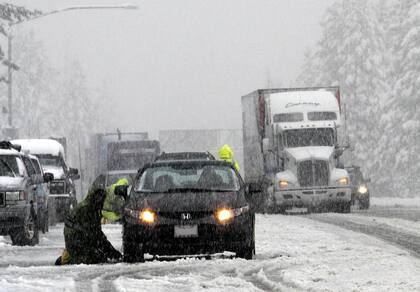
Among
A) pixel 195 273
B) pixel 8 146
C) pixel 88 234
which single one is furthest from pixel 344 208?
pixel 195 273

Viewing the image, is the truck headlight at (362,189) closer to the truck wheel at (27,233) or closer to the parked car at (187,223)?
the truck wheel at (27,233)

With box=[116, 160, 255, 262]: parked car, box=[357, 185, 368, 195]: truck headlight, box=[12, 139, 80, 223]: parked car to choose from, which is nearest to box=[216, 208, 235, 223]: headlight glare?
box=[116, 160, 255, 262]: parked car

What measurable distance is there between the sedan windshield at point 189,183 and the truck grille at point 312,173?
647 inches

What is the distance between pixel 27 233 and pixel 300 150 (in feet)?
47.5

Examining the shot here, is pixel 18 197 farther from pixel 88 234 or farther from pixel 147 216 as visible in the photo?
pixel 147 216

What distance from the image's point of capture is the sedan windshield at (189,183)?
16.0 meters

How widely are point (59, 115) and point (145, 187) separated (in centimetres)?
11337

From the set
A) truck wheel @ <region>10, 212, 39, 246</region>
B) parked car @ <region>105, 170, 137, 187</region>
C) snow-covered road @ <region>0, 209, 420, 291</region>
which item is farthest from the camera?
parked car @ <region>105, 170, 137, 187</region>

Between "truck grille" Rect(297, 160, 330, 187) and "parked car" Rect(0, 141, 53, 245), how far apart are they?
38.5ft

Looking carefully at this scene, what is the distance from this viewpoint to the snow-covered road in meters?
12.1

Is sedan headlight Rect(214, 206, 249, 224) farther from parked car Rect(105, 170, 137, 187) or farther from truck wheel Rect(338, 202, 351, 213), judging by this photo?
truck wheel Rect(338, 202, 351, 213)

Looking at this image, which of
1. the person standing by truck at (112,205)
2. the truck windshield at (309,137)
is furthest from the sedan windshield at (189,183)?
the truck windshield at (309,137)

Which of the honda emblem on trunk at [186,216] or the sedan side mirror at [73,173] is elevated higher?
the sedan side mirror at [73,173]

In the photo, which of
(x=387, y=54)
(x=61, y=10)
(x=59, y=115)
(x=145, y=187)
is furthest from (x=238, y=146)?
(x=145, y=187)
